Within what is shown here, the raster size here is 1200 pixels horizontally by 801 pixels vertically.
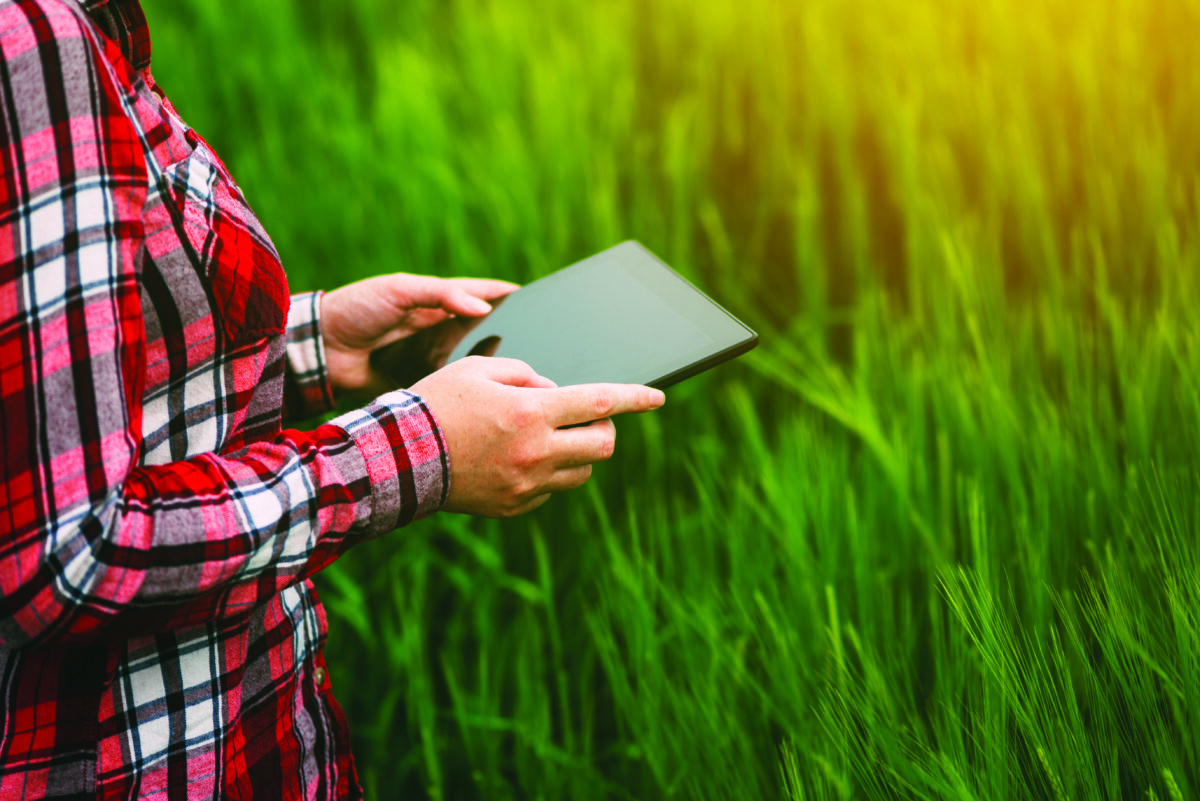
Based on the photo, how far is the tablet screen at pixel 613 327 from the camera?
812 mm

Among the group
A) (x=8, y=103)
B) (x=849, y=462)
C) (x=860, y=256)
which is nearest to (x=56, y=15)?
(x=8, y=103)

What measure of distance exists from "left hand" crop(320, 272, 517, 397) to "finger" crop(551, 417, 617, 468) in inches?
9.3

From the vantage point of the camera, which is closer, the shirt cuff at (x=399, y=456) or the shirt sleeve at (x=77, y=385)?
the shirt sleeve at (x=77, y=385)

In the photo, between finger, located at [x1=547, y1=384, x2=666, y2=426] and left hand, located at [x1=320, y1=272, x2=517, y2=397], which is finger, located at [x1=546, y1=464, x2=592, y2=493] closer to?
finger, located at [x1=547, y1=384, x2=666, y2=426]

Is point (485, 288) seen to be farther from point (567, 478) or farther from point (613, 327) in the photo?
point (567, 478)

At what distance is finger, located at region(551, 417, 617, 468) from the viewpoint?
0.71 m

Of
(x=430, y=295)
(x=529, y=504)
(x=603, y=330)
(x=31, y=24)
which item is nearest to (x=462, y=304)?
(x=430, y=295)

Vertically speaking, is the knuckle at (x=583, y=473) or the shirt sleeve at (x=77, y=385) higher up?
the shirt sleeve at (x=77, y=385)

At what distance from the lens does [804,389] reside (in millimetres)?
1212

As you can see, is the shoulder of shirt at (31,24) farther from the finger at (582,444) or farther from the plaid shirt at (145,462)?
the finger at (582,444)

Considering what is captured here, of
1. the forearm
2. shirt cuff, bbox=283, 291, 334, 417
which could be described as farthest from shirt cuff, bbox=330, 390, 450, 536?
shirt cuff, bbox=283, 291, 334, 417

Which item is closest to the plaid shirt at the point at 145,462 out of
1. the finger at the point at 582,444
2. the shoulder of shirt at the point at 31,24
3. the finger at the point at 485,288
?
the shoulder of shirt at the point at 31,24

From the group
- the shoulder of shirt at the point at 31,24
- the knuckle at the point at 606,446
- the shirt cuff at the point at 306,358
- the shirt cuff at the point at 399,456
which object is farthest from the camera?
the shirt cuff at the point at 306,358

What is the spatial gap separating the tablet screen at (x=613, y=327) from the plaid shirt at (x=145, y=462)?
230 millimetres
